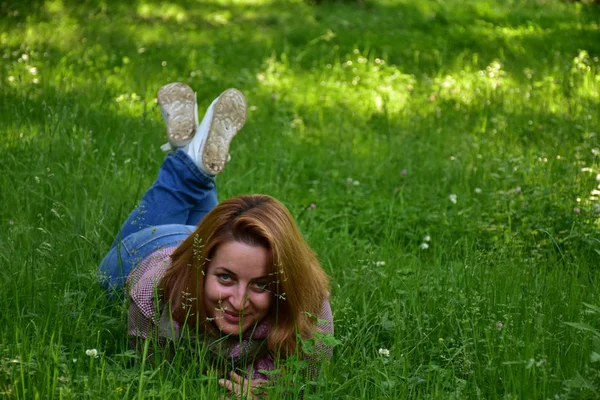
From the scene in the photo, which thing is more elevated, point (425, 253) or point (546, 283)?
point (546, 283)

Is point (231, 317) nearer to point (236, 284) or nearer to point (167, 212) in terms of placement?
point (236, 284)

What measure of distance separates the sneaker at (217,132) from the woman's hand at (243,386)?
5.01 feet

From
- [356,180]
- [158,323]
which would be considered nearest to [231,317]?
[158,323]

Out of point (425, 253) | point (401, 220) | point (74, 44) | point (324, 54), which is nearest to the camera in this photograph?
point (425, 253)

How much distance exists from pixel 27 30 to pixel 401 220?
15.7 feet

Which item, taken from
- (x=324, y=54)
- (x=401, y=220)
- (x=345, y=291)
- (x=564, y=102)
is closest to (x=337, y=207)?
(x=401, y=220)

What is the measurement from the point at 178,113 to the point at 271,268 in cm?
176

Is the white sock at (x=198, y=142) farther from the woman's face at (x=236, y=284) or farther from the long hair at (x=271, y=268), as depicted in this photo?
the woman's face at (x=236, y=284)

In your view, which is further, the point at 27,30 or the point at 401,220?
the point at 27,30

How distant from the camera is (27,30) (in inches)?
316

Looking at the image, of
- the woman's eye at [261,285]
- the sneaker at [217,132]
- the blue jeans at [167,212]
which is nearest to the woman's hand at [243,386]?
the woman's eye at [261,285]

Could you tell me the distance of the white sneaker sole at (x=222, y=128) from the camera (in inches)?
167

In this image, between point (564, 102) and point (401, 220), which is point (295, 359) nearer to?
point (401, 220)

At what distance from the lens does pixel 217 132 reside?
4.34 meters
